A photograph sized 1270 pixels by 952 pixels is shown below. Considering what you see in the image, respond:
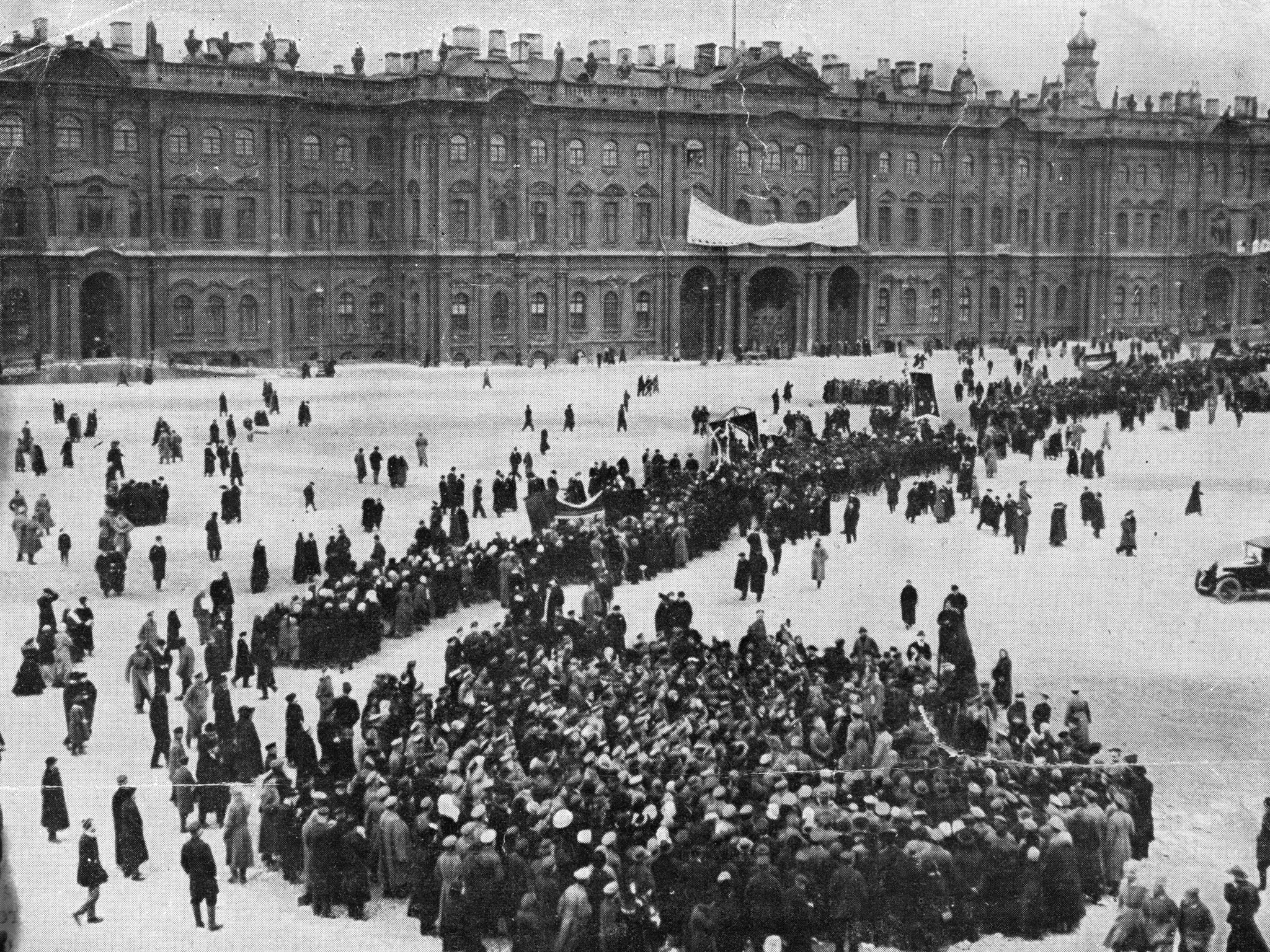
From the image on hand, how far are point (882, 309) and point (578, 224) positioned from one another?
17935mm

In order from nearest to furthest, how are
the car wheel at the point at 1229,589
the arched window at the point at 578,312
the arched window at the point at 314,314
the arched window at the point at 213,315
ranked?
the car wheel at the point at 1229,589
the arched window at the point at 213,315
the arched window at the point at 314,314
the arched window at the point at 578,312

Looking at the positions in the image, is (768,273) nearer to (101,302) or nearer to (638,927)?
(101,302)

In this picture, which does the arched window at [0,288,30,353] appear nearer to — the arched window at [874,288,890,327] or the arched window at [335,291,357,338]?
the arched window at [335,291,357,338]

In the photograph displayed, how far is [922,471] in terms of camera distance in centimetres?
4166

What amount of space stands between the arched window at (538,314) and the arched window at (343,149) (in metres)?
7.07

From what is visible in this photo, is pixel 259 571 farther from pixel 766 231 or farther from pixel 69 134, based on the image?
pixel 766 231

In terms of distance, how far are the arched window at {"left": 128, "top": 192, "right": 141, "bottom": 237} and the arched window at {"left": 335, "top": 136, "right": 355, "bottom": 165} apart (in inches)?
356

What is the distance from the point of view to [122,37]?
65.1m

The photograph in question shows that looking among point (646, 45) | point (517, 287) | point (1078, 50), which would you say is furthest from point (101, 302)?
point (1078, 50)

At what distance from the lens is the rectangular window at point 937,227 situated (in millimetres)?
82875

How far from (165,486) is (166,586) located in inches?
244

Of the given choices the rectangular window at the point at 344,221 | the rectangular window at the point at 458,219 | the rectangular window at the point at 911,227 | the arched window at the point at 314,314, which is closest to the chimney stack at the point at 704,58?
the rectangular window at the point at 911,227

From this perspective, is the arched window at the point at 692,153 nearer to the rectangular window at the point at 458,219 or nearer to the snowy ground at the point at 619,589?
the rectangular window at the point at 458,219

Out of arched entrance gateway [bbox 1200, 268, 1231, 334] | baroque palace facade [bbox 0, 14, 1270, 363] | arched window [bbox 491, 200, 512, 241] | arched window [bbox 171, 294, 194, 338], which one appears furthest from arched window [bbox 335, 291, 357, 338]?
arched entrance gateway [bbox 1200, 268, 1231, 334]
